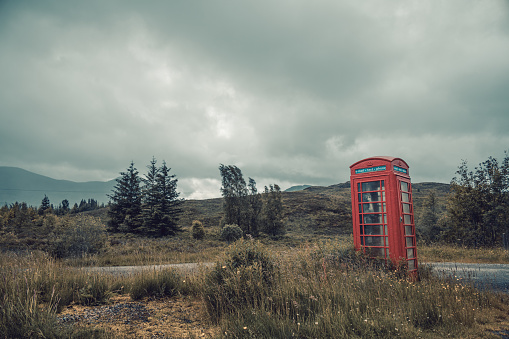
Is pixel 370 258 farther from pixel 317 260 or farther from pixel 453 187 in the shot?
pixel 453 187

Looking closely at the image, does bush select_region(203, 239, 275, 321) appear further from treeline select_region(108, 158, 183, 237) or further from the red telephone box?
treeline select_region(108, 158, 183, 237)

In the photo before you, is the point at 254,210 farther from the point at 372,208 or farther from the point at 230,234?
the point at 372,208

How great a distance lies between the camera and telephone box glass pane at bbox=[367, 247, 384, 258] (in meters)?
7.44

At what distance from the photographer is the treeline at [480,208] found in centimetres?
1740

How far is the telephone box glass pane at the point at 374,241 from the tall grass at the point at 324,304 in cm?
131

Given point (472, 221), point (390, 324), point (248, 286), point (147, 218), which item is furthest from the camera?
point (147, 218)

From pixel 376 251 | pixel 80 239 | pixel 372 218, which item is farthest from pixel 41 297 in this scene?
pixel 80 239

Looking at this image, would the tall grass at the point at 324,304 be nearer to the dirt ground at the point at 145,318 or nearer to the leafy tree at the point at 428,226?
the dirt ground at the point at 145,318

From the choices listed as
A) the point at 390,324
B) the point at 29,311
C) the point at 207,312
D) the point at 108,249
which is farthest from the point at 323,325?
the point at 108,249

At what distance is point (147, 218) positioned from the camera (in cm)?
2903

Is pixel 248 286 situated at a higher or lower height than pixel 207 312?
higher

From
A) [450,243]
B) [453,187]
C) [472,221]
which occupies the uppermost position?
[453,187]

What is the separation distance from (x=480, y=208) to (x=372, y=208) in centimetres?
1596

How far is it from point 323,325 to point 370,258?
14.5 ft
